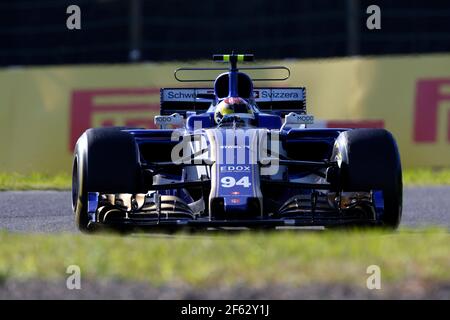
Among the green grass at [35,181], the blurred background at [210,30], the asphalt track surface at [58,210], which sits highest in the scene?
the blurred background at [210,30]

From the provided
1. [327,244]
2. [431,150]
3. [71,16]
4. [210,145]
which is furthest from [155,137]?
[71,16]

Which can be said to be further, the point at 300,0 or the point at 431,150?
the point at 300,0

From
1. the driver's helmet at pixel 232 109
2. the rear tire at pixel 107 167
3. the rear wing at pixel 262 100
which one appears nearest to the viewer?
the rear tire at pixel 107 167

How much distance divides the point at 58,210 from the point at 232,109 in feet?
6.30

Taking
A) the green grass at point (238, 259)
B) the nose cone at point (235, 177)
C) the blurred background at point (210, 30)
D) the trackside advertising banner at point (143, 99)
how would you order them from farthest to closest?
the blurred background at point (210, 30) → the trackside advertising banner at point (143, 99) → the nose cone at point (235, 177) → the green grass at point (238, 259)

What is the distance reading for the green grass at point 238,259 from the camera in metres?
5.85

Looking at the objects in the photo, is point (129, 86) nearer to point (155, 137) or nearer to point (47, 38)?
point (47, 38)

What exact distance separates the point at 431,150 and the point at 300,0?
4228mm

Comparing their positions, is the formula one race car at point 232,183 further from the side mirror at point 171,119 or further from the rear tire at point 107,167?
the side mirror at point 171,119

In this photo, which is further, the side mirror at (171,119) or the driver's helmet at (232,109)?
the side mirror at (171,119)

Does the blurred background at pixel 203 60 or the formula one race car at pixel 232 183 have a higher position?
the blurred background at pixel 203 60

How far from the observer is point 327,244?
22.3 ft

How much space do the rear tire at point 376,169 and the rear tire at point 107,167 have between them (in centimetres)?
134

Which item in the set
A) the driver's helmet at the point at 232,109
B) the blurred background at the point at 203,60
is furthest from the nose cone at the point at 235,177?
the blurred background at the point at 203,60
